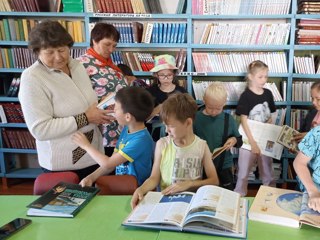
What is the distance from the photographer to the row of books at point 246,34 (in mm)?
3369

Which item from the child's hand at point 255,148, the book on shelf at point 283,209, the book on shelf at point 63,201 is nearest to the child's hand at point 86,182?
the book on shelf at point 63,201

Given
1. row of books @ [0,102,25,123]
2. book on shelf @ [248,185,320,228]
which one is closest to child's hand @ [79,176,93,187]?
book on shelf @ [248,185,320,228]

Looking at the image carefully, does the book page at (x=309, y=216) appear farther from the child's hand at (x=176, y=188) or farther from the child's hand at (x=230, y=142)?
the child's hand at (x=230, y=142)

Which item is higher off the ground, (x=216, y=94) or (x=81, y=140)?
(x=216, y=94)

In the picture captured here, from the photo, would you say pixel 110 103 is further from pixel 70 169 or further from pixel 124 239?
pixel 124 239

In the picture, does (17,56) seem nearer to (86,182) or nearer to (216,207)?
(86,182)

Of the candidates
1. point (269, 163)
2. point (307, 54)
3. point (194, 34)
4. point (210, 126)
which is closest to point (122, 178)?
point (210, 126)

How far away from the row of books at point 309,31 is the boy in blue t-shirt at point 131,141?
2260mm

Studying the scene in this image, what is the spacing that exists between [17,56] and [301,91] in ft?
10.3

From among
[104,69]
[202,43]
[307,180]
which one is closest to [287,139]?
[202,43]

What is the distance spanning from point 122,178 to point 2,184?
9.50ft

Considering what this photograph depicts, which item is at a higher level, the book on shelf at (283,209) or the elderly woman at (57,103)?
the elderly woman at (57,103)

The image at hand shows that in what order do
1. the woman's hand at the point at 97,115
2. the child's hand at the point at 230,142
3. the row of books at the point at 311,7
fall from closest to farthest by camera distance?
the woman's hand at the point at 97,115 → the child's hand at the point at 230,142 → the row of books at the point at 311,7

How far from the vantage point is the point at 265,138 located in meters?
3.08
